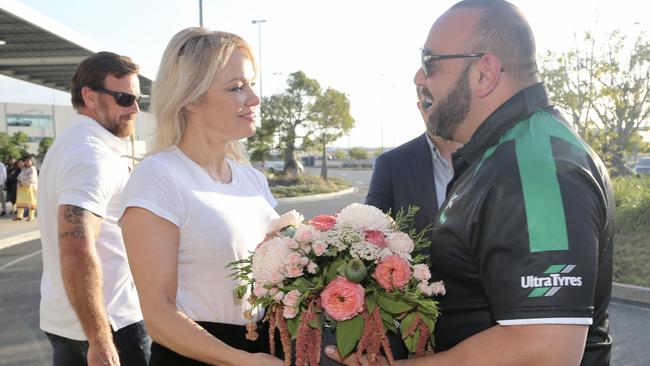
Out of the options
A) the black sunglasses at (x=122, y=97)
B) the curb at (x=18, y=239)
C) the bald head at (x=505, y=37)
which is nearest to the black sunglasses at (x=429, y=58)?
the bald head at (x=505, y=37)

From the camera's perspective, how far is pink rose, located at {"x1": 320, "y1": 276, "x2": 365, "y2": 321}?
1747 millimetres

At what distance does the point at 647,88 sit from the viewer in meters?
18.1

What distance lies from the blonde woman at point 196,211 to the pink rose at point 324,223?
39 cm

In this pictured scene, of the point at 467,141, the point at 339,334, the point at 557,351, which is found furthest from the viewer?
the point at 467,141

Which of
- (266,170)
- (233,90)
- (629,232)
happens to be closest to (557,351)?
(233,90)

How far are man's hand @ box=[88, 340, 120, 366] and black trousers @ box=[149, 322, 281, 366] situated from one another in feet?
0.90

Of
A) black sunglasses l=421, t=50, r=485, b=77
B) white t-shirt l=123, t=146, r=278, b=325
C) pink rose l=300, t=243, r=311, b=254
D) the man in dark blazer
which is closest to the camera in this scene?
black sunglasses l=421, t=50, r=485, b=77

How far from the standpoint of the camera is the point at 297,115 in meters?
35.4

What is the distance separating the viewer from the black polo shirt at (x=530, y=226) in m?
1.44

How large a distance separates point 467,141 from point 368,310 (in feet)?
2.27

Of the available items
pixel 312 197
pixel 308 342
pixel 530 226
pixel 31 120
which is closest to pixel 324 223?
pixel 308 342

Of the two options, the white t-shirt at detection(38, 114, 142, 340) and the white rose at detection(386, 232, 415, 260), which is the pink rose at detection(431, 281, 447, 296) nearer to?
the white rose at detection(386, 232, 415, 260)

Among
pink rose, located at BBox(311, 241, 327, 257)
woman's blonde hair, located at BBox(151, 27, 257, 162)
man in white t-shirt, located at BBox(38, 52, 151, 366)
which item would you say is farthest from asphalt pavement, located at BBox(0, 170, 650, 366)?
pink rose, located at BBox(311, 241, 327, 257)

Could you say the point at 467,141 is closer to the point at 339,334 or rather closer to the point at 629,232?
the point at 339,334
